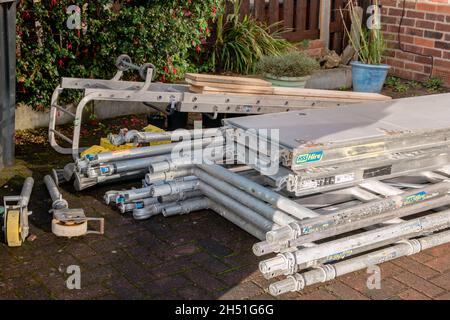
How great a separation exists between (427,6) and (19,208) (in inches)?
308

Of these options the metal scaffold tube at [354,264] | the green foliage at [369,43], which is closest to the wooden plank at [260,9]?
the green foliage at [369,43]

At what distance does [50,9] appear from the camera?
7602 millimetres

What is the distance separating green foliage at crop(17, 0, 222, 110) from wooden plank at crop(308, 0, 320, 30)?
2886mm

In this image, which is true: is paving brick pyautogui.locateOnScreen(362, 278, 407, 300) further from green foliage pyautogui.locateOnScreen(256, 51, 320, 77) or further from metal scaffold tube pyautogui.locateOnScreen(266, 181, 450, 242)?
green foliage pyautogui.locateOnScreen(256, 51, 320, 77)

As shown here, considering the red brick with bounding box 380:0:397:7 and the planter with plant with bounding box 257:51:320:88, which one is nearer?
Answer: the planter with plant with bounding box 257:51:320:88

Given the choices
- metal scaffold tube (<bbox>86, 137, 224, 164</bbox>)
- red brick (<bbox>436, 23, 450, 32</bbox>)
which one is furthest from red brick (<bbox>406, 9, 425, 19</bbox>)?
metal scaffold tube (<bbox>86, 137, 224, 164</bbox>)

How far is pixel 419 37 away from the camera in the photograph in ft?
36.6

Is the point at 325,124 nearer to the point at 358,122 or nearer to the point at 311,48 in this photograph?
the point at 358,122

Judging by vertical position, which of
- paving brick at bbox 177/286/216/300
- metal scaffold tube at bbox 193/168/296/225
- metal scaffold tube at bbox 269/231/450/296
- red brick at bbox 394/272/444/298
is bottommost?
paving brick at bbox 177/286/216/300

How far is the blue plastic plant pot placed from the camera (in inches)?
393

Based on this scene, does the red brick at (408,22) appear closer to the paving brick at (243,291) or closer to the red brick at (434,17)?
the red brick at (434,17)

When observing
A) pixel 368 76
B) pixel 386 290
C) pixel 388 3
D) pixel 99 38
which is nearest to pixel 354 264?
pixel 386 290

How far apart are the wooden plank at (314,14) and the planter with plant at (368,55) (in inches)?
17.5

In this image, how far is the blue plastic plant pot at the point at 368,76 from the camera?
998 centimetres
